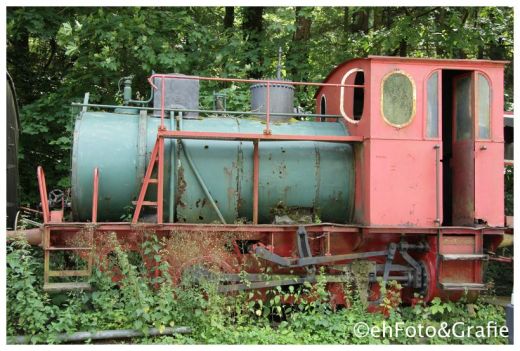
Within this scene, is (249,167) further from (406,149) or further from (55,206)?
(55,206)

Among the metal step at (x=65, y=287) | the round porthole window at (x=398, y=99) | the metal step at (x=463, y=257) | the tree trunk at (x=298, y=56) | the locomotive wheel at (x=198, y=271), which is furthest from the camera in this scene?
the tree trunk at (x=298, y=56)

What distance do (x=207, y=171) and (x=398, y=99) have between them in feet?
8.89

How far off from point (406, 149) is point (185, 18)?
6077mm

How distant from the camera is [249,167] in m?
7.32

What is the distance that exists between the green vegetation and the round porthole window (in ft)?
7.19

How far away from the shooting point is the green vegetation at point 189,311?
607 cm

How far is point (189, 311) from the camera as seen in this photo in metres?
6.44

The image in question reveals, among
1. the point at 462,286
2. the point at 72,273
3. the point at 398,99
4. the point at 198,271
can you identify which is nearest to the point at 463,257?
the point at 462,286

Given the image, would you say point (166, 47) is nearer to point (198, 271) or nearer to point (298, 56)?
point (298, 56)

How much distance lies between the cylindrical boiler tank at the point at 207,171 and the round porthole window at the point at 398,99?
82 centimetres

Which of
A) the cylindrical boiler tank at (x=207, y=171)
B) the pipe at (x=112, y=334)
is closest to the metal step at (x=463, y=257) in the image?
the cylindrical boiler tank at (x=207, y=171)

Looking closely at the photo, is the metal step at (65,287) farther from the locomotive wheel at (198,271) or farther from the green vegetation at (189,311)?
the locomotive wheel at (198,271)

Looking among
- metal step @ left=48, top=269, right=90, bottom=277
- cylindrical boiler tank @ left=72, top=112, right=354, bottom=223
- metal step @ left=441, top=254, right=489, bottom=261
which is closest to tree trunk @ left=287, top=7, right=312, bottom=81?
cylindrical boiler tank @ left=72, top=112, right=354, bottom=223

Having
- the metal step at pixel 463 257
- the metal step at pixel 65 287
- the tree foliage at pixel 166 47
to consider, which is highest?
the tree foliage at pixel 166 47
